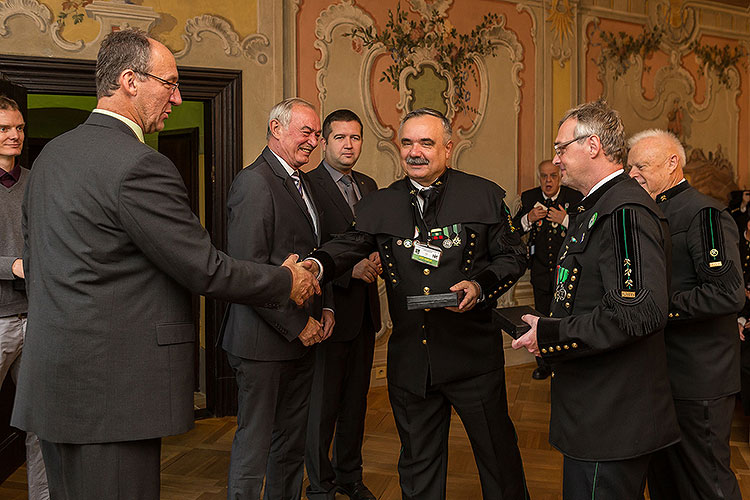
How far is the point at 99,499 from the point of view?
180cm

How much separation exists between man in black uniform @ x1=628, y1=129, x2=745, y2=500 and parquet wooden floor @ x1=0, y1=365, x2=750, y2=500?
96 centimetres

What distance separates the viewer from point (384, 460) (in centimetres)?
387

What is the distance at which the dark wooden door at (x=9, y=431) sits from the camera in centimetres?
355

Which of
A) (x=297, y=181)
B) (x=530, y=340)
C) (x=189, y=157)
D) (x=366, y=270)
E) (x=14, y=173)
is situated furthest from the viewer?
(x=189, y=157)

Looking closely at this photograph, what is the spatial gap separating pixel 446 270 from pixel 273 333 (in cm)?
69

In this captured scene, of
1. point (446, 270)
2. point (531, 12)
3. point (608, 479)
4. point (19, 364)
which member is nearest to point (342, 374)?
point (446, 270)

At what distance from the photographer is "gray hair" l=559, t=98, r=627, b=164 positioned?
6.65 ft

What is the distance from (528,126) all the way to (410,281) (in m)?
3.90

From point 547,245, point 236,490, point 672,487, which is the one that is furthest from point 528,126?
point 236,490

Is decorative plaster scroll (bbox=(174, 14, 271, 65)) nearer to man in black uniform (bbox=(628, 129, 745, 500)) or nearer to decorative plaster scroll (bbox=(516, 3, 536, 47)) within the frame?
decorative plaster scroll (bbox=(516, 3, 536, 47))

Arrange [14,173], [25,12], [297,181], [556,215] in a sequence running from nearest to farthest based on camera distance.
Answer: [297,181] < [14,173] < [25,12] < [556,215]

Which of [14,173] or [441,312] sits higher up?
[14,173]

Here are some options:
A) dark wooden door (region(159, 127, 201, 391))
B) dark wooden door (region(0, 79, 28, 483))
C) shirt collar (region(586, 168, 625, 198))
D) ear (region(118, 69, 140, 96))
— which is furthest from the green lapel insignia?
dark wooden door (region(159, 127, 201, 391))

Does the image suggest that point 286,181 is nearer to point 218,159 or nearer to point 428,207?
point 428,207
